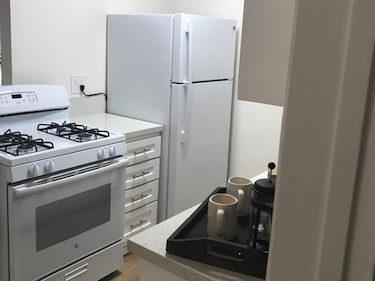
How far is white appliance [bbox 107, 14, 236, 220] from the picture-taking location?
2.90 meters

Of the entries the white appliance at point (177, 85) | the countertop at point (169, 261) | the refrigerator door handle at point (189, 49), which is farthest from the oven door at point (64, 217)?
the countertop at point (169, 261)

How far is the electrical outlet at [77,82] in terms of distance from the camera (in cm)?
302

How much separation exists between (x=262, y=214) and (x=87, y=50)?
2.29m

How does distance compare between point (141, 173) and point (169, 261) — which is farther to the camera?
Answer: point (141, 173)

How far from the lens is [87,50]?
307 centimetres

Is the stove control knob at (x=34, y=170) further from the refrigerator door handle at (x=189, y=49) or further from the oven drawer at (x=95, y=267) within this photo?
the refrigerator door handle at (x=189, y=49)

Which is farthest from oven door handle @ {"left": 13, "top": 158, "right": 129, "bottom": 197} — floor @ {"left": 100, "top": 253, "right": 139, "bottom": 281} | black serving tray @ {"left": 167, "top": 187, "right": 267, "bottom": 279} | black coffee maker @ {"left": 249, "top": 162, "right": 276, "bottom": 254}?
black coffee maker @ {"left": 249, "top": 162, "right": 276, "bottom": 254}

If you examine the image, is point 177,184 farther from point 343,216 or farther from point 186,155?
point 343,216

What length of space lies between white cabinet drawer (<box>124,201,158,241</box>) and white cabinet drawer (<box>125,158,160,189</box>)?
20 cm

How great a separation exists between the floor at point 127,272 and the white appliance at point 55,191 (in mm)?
84

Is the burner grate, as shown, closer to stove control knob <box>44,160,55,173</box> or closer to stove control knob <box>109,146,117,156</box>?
stove control knob <box>44,160,55,173</box>

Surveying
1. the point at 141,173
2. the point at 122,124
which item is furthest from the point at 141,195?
the point at 122,124

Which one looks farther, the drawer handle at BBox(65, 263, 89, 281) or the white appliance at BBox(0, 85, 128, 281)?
the drawer handle at BBox(65, 263, 89, 281)

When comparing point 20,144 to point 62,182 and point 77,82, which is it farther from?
point 77,82
